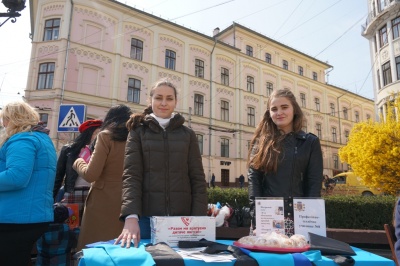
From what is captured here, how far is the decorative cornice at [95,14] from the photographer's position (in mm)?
23459

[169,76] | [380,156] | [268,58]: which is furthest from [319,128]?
[380,156]

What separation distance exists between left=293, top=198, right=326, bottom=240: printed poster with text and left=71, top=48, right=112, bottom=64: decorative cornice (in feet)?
79.2

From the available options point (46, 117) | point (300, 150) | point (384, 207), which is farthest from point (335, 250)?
point (46, 117)

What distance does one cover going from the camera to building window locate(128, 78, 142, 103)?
1001 inches

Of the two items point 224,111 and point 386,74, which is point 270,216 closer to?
point 386,74

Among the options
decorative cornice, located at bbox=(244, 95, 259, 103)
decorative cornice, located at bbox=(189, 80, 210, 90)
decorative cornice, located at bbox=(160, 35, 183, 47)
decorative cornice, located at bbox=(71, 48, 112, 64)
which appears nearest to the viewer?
decorative cornice, located at bbox=(71, 48, 112, 64)

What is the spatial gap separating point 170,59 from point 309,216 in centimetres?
2736

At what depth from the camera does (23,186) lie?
2414 millimetres

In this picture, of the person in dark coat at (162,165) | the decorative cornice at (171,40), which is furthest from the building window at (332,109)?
the person in dark coat at (162,165)

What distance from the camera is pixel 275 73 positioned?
35312mm

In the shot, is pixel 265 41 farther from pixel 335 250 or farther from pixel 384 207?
pixel 335 250

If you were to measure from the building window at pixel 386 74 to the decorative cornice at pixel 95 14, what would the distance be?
21.9 m

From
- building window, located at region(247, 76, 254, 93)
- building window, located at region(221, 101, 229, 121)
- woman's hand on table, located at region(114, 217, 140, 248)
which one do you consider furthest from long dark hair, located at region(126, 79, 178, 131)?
building window, located at region(247, 76, 254, 93)

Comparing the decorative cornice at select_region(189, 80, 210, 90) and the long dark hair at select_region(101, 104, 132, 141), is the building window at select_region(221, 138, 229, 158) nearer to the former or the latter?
the decorative cornice at select_region(189, 80, 210, 90)
